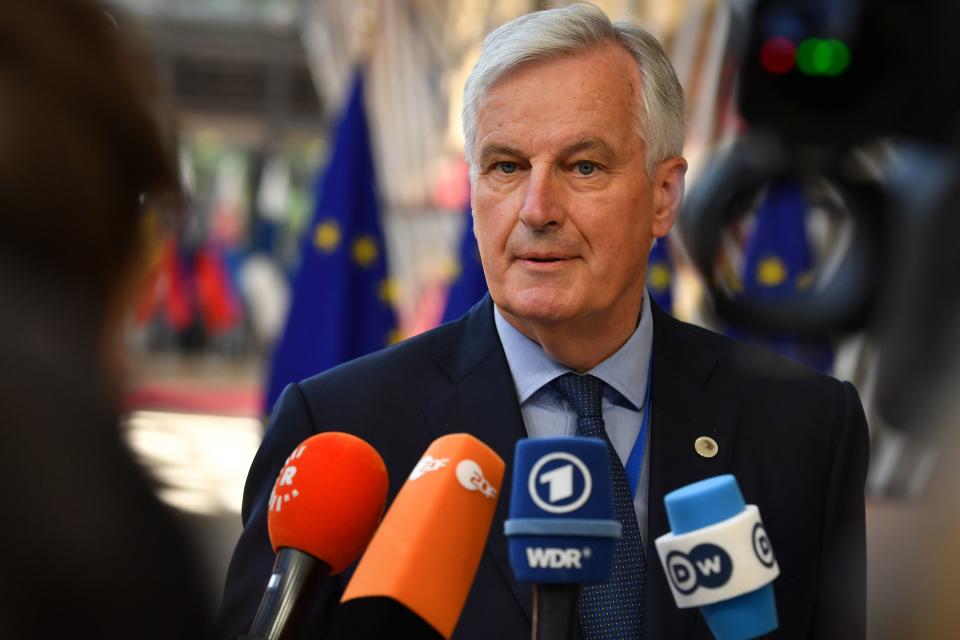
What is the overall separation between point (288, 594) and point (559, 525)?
26cm

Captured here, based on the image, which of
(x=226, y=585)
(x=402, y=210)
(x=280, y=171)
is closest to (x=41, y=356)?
(x=226, y=585)

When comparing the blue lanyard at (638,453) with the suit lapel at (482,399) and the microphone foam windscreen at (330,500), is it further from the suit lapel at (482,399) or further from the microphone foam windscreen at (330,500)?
the microphone foam windscreen at (330,500)

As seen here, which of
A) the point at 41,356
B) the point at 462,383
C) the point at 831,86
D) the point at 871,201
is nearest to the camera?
the point at 41,356

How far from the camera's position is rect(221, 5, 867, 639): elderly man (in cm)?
190

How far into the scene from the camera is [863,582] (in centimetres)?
178

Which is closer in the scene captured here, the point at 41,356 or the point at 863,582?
the point at 41,356

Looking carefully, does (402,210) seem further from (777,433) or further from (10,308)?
(10,308)

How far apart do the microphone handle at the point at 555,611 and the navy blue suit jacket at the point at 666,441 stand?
0.61 meters

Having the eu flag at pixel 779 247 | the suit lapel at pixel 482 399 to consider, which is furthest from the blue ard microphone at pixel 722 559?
the eu flag at pixel 779 247

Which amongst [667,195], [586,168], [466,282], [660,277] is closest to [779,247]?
[660,277]

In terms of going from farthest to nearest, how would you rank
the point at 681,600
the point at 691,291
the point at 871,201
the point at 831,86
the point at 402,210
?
the point at 402,210 → the point at 691,291 → the point at 831,86 → the point at 871,201 → the point at 681,600

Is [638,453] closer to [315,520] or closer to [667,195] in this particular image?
[667,195]

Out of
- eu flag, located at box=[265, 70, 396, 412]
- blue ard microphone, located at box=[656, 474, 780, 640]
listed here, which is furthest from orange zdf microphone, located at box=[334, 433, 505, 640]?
eu flag, located at box=[265, 70, 396, 412]

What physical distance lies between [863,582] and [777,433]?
0.29 meters
